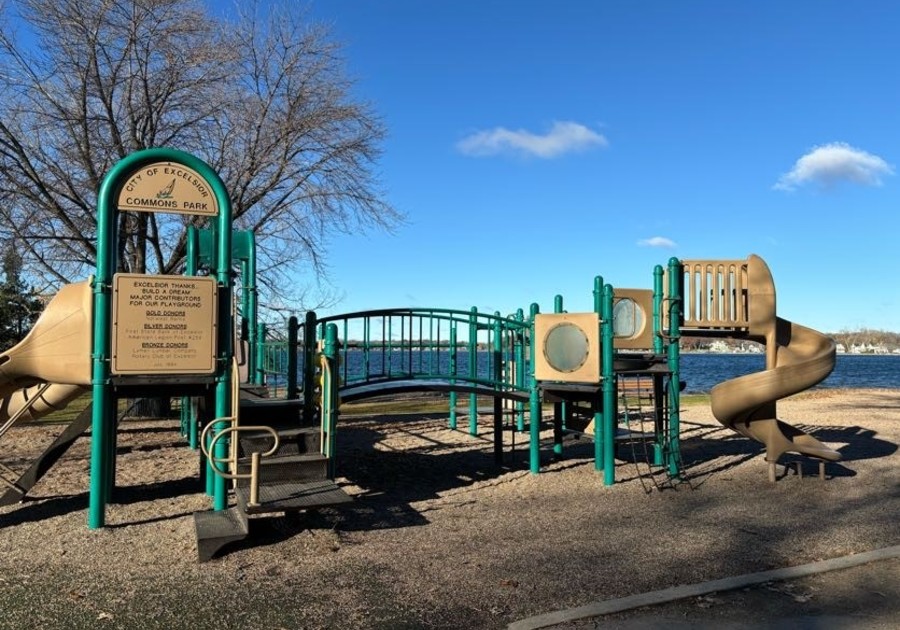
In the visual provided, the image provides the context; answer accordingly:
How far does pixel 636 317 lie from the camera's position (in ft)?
37.1

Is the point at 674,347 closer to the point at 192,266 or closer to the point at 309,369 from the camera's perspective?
the point at 309,369

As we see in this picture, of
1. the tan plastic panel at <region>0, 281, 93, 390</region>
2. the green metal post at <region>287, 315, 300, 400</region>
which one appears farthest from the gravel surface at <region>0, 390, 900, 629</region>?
the tan plastic panel at <region>0, 281, 93, 390</region>

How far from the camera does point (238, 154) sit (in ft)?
46.3

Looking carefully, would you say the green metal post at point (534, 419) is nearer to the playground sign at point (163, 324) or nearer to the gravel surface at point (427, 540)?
the gravel surface at point (427, 540)

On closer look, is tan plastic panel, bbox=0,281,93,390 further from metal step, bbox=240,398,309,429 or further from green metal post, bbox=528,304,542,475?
green metal post, bbox=528,304,542,475

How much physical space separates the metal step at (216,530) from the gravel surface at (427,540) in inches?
5.2

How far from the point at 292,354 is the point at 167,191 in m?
2.64

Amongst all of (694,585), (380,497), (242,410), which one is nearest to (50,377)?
(242,410)

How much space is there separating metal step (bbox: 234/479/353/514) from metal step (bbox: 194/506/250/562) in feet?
0.50

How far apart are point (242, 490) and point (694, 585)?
358cm

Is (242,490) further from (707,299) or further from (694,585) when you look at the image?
(707,299)

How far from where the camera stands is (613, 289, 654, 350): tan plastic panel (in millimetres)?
11164

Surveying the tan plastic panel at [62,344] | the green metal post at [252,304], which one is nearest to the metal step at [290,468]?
the tan plastic panel at [62,344]

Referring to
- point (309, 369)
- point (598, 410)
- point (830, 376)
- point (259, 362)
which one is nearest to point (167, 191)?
point (309, 369)
